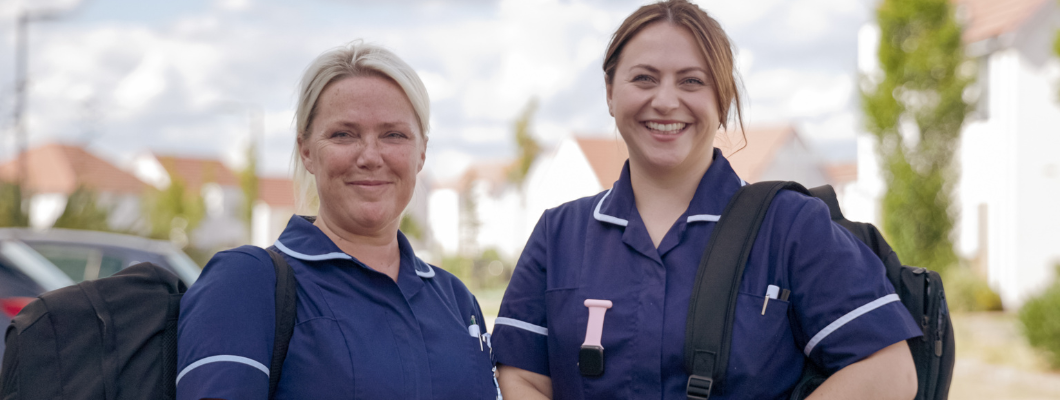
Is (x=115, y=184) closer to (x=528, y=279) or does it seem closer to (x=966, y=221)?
(x=966, y=221)

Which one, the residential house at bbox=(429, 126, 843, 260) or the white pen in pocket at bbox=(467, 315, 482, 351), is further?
the residential house at bbox=(429, 126, 843, 260)

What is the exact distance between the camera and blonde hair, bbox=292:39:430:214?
Result: 7.48ft

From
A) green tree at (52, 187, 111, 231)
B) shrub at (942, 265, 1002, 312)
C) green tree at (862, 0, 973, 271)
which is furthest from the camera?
green tree at (862, 0, 973, 271)

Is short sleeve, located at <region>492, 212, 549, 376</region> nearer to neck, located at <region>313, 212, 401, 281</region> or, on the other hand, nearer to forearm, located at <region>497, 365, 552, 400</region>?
forearm, located at <region>497, 365, 552, 400</region>

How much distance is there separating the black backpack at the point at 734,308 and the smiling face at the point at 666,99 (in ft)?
0.72

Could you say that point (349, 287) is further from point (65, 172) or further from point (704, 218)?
point (65, 172)

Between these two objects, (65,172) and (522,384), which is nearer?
(522,384)

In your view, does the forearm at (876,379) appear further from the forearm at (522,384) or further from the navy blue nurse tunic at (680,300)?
the forearm at (522,384)

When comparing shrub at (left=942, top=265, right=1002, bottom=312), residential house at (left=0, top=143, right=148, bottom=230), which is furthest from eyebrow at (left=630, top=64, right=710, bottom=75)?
residential house at (left=0, top=143, right=148, bottom=230)

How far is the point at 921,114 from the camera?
52.9ft

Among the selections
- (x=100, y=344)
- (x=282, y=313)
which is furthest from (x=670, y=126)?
(x=100, y=344)

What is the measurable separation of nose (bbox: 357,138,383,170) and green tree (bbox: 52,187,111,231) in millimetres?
15027

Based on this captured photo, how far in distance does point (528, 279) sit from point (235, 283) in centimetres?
85

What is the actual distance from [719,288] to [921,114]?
15.9 m
